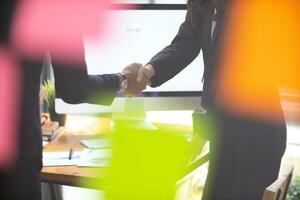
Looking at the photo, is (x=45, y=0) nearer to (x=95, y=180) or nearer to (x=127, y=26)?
(x=95, y=180)

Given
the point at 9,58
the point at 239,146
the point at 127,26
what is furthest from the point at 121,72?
the point at 9,58

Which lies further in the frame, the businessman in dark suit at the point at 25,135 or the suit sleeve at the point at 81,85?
the suit sleeve at the point at 81,85

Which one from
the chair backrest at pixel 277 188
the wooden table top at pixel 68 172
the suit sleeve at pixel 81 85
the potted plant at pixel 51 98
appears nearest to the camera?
the chair backrest at pixel 277 188

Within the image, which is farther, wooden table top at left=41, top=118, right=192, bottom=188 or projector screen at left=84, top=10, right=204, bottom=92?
projector screen at left=84, top=10, right=204, bottom=92

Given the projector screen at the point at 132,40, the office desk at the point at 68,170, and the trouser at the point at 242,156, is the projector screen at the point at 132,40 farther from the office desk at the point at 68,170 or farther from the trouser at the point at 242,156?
the trouser at the point at 242,156

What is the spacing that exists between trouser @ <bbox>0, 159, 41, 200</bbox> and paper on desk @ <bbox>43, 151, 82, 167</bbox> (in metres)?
0.45

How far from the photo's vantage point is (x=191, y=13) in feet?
5.24

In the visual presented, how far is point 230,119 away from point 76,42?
20.2 inches

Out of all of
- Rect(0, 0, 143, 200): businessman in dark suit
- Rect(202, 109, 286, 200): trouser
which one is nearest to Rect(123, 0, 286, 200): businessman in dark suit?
Rect(202, 109, 286, 200): trouser

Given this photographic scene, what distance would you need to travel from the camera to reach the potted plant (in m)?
1.92

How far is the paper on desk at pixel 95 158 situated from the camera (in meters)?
1.56

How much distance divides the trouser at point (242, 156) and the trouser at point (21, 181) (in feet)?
1.84

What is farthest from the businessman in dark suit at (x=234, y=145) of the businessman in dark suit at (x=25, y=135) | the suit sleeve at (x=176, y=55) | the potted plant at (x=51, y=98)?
the potted plant at (x=51, y=98)

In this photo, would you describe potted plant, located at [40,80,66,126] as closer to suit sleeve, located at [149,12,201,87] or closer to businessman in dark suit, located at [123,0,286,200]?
suit sleeve, located at [149,12,201,87]
